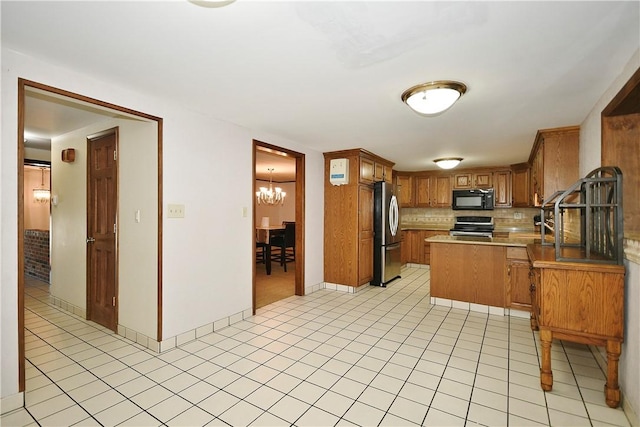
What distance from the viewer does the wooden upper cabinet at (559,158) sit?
3.29m

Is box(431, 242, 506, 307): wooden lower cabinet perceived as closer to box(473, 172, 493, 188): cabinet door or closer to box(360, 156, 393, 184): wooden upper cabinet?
box(360, 156, 393, 184): wooden upper cabinet

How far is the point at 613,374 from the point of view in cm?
181

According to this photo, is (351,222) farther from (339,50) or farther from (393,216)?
(339,50)

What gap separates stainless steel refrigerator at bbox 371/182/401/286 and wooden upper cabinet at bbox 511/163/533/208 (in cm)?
271

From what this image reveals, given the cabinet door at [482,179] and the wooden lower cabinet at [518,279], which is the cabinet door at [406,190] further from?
the wooden lower cabinet at [518,279]

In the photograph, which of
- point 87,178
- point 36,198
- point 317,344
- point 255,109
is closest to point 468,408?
A: point 317,344

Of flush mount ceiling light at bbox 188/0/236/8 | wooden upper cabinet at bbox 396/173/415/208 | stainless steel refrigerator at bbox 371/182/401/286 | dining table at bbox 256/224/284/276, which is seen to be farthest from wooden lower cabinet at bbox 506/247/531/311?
dining table at bbox 256/224/284/276

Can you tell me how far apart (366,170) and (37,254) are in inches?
231

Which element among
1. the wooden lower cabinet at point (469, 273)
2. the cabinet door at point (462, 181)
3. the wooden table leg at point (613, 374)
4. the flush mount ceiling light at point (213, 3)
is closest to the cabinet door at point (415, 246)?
the cabinet door at point (462, 181)

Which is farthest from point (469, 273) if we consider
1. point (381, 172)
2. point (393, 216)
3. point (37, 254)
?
point (37, 254)

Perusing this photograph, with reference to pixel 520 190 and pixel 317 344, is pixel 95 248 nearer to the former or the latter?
pixel 317 344

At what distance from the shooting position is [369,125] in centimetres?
329

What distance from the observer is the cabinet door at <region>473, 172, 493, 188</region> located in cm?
617

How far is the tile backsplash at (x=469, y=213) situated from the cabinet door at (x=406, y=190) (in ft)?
1.59
